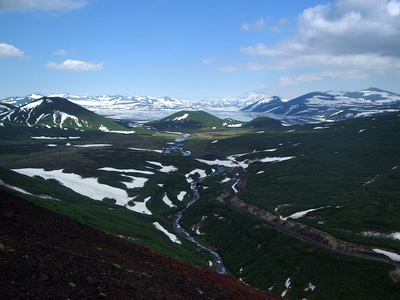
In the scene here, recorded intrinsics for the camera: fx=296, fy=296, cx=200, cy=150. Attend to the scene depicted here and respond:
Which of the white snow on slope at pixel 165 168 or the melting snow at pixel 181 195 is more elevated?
the white snow on slope at pixel 165 168

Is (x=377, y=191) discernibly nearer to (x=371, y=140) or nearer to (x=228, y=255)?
(x=228, y=255)

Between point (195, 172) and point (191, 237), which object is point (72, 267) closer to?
point (191, 237)

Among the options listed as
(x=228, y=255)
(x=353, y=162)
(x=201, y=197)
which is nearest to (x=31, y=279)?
(x=228, y=255)

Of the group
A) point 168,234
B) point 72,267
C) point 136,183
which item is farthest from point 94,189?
point 72,267

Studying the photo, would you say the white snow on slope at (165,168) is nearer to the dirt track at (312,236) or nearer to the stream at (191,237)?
the stream at (191,237)

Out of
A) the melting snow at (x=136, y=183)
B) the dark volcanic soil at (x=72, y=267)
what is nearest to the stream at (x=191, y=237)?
the melting snow at (x=136, y=183)

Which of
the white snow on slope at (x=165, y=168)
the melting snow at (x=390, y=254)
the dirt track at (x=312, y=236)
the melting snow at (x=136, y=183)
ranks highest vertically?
the white snow on slope at (x=165, y=168)

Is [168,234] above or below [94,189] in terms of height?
below

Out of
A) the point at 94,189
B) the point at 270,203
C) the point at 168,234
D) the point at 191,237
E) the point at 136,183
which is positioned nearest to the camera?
the point at 168,234
